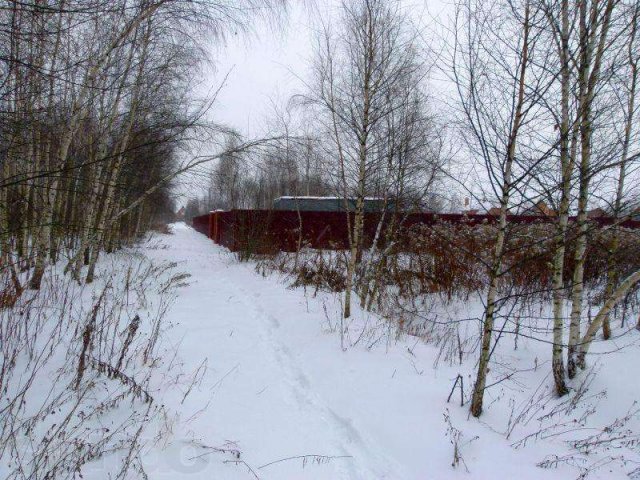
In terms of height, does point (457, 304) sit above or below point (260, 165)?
below

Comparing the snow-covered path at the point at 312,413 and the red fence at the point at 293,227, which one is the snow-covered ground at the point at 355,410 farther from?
the red fence at the point at 293,227

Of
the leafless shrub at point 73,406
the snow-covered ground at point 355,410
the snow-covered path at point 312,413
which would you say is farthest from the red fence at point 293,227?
the leafless shrub at point 73,406

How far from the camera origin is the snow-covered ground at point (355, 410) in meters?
2.46

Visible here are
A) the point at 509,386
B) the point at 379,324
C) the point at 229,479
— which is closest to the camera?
the point at 229,479

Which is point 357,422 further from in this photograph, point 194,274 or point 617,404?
point 194,274

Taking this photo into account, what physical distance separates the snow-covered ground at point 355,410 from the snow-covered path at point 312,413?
1 centimetres

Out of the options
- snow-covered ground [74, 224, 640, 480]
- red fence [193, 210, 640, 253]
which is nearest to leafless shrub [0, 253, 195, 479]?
snow-covered ground [74, 224, 640, 480]

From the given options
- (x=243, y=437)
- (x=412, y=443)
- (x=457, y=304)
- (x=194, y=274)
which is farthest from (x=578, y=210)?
(x=194, y=274)

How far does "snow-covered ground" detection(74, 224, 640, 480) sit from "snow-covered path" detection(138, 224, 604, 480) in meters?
0.01

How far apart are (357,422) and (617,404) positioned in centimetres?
309

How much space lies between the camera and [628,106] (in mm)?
4895

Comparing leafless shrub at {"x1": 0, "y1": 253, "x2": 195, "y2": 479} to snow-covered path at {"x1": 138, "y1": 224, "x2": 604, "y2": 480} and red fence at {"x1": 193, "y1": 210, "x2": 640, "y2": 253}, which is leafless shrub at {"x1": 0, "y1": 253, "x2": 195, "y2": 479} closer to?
snow-covered path at {"x1": 138, "y1": 224, "x2": 604, "y2": 480}

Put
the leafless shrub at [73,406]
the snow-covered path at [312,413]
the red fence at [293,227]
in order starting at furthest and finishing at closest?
1. the red fence at [293,227]
2. the snow-covered path at [312,413]
3. the leafless shrub at [73,406]

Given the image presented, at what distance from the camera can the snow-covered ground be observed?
8.07 feet
